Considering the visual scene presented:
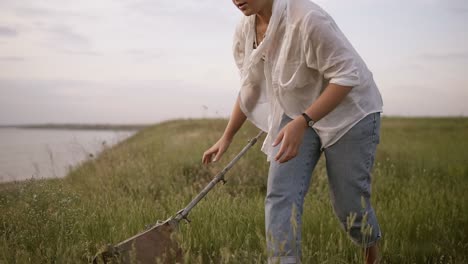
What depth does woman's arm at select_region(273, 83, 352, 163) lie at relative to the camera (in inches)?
84.3

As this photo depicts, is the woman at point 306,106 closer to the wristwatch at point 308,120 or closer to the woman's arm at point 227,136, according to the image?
the wristwatch at point 308,120

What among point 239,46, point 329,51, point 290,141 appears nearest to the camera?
point 290,141

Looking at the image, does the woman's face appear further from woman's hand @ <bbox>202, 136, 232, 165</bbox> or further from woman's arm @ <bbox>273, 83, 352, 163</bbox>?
woman's hand @ <bbox>202, 136, 232, 165</bbox>

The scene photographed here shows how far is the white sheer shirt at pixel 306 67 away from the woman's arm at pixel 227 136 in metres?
0.26

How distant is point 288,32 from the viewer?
7.94 ft

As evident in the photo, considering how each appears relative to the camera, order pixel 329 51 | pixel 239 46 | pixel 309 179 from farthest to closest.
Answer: pixel 239 46 < pixel 309 179 < pixel 329 51

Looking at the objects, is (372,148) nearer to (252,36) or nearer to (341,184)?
(341,184)

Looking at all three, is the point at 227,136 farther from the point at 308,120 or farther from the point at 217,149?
the point at 308,120

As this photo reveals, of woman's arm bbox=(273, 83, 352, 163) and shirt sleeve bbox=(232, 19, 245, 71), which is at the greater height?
shirt sleeve bbox=(232, 19, 245, 71)

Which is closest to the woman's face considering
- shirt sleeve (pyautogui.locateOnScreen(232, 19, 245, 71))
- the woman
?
the woman

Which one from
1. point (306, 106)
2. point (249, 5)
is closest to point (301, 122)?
point (306, 106)

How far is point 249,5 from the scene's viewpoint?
2.36m

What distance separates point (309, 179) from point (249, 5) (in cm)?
90

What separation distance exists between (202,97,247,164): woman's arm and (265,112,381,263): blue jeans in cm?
43
